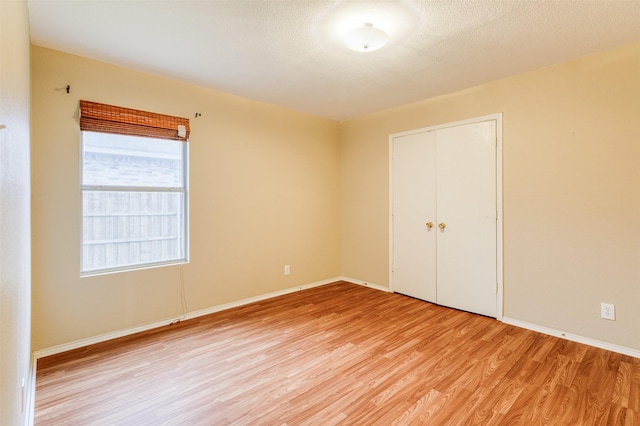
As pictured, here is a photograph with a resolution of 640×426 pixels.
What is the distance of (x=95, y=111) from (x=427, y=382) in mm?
3403

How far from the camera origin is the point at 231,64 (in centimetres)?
281

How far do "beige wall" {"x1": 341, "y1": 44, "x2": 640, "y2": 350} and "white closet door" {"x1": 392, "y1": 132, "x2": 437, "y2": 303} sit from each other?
0.60 metres

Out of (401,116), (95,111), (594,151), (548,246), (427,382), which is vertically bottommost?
(427,382)

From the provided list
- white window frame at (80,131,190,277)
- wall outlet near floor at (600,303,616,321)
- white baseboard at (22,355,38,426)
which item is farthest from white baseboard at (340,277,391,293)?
white baseboard at (22,355,38,426)

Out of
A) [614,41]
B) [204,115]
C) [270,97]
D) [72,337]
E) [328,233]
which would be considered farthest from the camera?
[328,233]

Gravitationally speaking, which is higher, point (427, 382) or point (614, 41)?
point (614, 41)

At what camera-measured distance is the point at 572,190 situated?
109 inches

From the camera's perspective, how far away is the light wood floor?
184 centimetres

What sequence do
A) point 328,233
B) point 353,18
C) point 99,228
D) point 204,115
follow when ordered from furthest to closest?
point 328,233, point 204,115, point 99,228, point 353,18

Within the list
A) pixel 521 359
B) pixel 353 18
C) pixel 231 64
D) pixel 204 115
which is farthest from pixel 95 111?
pixel 521 359

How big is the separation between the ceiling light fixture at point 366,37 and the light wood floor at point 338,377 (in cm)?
234

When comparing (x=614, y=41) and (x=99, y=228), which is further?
(x=99, y=228)

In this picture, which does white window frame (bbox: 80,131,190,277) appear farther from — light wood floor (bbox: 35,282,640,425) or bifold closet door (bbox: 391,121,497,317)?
bifold closet door (bbox: 391,121,497,317)

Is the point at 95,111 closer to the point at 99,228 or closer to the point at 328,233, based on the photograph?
the point at 99,228
